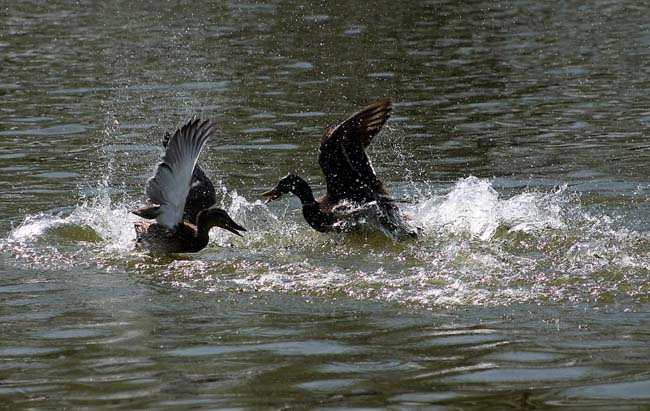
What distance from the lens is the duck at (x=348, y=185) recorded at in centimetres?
999

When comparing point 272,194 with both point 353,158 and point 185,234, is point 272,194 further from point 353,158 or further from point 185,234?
point 185,234

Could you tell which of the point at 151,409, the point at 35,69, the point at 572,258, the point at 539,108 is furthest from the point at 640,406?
the point at 35,69

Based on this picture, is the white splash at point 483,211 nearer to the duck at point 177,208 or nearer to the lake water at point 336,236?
the lake water at point 336,236

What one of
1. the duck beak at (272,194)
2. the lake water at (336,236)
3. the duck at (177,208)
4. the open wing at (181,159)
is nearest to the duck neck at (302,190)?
the duck beak at (272,194)

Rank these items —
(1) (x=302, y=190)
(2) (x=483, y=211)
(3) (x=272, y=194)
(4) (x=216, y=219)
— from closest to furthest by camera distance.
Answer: (4) (x=216, y=219) → (2) (x=483, y=211) → (1) (x=302, y=190) → (3) (x=272, y=194)

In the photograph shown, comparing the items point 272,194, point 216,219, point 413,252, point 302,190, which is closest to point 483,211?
point 413,252

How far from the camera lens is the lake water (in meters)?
6.07

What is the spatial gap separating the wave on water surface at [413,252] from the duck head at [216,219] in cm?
24

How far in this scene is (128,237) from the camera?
32.4ft

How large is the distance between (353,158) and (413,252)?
61.6 inches

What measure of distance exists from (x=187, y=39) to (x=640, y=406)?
16474mm

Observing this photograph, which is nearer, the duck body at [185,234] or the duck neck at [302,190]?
the duck body at [185,234]

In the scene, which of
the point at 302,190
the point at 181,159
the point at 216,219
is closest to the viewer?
the point at 181,159

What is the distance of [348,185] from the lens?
409 inches
